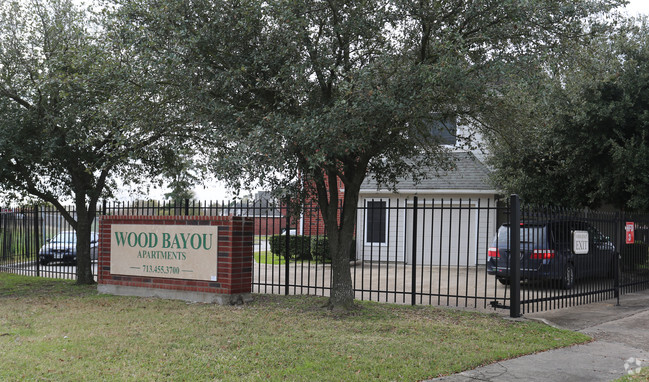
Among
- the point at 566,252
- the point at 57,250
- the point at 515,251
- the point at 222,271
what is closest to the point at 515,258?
the point at 515,251

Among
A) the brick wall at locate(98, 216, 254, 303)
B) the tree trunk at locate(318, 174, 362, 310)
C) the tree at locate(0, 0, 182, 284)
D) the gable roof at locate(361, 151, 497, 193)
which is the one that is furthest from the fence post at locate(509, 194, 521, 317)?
the gable roof at locate(361, 151, 497, 193)

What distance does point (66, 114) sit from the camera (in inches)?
491

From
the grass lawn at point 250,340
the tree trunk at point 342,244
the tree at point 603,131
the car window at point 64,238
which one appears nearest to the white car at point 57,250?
the car window at point 64,238

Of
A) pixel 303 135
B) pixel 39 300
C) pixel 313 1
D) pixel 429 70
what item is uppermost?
pixel 313 1

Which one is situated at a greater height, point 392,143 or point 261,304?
point 392,143

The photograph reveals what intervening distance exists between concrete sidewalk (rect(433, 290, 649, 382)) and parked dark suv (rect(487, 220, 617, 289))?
0.73 metres

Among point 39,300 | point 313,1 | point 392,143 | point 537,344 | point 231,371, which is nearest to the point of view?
point 231,371

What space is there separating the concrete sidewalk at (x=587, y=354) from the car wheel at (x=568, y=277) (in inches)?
19.3

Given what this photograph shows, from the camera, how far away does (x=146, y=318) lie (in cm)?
963

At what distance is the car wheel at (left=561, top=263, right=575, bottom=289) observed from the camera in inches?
428

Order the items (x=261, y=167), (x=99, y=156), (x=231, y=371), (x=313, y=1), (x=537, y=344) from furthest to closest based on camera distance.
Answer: (x=99, y=156) < (x=313, y=1) < (x=261, y=167) < (x=537, y=344) < (x=231, y=371)

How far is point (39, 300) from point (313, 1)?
8.09 meters

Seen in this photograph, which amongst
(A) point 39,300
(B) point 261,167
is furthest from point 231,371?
(A) point 39,300

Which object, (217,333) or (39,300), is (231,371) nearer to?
(217,333)
